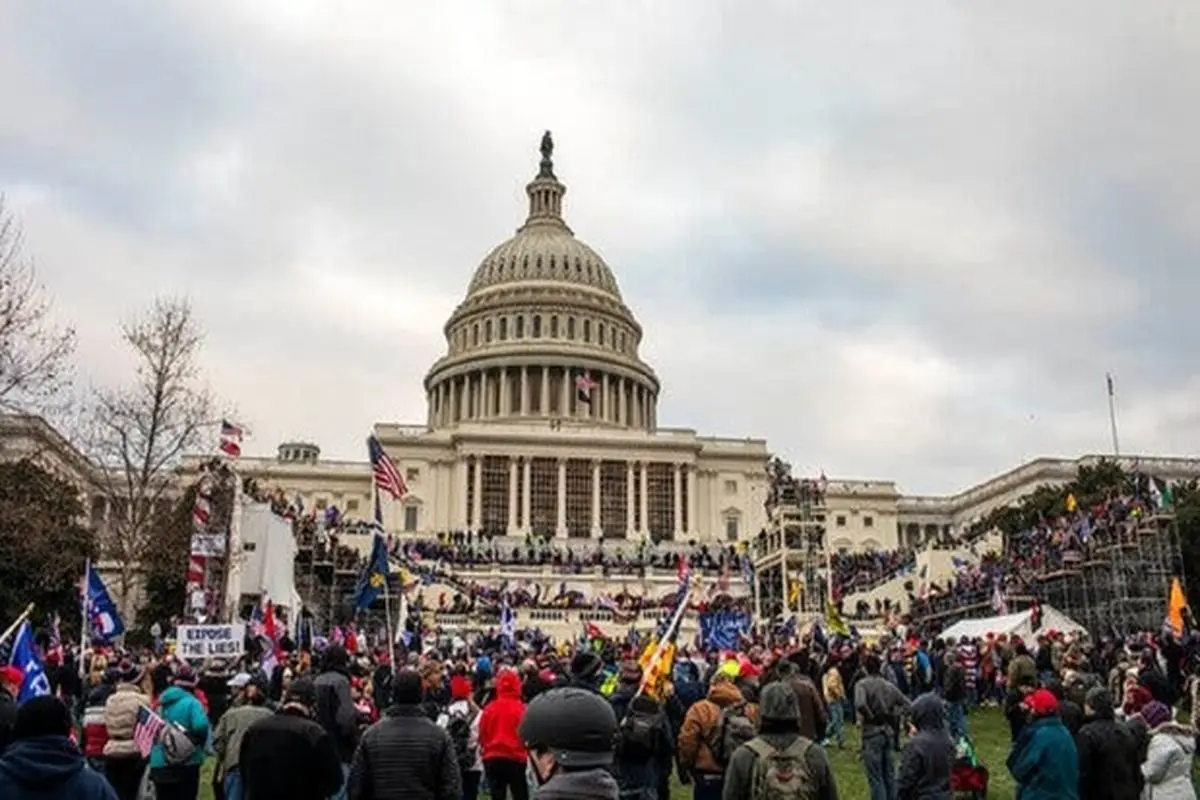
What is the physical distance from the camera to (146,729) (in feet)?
33.4

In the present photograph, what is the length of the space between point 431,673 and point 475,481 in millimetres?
81544

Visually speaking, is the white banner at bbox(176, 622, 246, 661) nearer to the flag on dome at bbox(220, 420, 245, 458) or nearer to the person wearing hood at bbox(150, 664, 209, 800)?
the person wearing hood at bbox(150, 664, 209, 800)

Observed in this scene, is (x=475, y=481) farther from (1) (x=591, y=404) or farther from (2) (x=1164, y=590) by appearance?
(2) (x=1164, y=590)

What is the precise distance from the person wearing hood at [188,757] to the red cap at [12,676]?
1531 mm

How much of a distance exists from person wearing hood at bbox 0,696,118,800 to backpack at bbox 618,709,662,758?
16.3 feet

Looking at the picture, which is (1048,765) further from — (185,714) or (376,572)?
(376,572)

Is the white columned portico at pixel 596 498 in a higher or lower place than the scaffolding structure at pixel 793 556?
higher

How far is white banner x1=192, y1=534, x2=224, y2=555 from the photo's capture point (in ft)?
87.5

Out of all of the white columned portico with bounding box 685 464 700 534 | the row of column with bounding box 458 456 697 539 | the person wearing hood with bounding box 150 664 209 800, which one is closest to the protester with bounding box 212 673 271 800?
the person wearing hood with bounding box 150 664 209 800

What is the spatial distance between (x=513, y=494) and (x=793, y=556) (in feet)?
138

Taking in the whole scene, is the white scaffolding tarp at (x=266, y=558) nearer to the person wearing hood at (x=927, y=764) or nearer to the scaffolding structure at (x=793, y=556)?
the scaffolding structure at (x=793, y=556)

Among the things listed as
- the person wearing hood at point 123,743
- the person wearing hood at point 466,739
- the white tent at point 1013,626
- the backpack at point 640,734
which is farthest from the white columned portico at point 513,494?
the backpack at point 640,734

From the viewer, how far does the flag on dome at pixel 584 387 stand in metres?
106

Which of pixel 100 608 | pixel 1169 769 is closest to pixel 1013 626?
pixel 100 608
